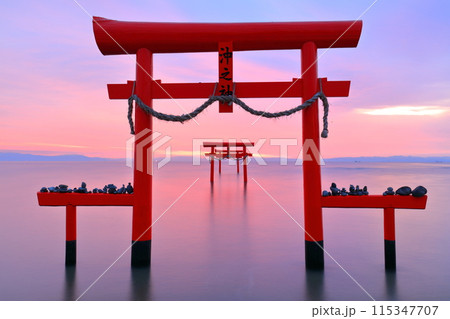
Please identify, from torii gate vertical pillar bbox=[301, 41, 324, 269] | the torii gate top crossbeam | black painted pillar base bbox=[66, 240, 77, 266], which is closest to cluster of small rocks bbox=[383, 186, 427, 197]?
torii gate vertical pillar bbox=[301, 41, 324, 269]

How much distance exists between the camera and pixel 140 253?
10.4 ft

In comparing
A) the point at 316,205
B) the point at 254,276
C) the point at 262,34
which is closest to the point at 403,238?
the point at 316,205

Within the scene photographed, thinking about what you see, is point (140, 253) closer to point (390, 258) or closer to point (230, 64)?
point (230, 64)

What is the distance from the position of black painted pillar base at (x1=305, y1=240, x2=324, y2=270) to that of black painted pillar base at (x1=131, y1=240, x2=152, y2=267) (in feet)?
5.46

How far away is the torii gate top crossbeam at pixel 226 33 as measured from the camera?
2.99 m

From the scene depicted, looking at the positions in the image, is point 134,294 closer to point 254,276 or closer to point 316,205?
point 254,276

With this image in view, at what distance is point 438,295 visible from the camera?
102 inches

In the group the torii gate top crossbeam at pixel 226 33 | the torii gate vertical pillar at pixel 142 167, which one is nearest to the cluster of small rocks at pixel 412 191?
the torii gate top crossbeam at pixel 226 33

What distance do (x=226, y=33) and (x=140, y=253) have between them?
2.45 m

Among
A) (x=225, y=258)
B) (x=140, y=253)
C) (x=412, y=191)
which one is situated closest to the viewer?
(x=412, y=191)

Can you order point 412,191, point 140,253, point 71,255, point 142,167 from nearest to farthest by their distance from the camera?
point 412,191
point 142,167
point 140,253
point 71,255

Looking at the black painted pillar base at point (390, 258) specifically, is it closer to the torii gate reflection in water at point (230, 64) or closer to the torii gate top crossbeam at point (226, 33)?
the torii gate reflection in water at point (230, 64)

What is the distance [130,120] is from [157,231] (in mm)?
2463

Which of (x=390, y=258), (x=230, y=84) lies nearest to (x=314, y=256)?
(x=390, y=258)
